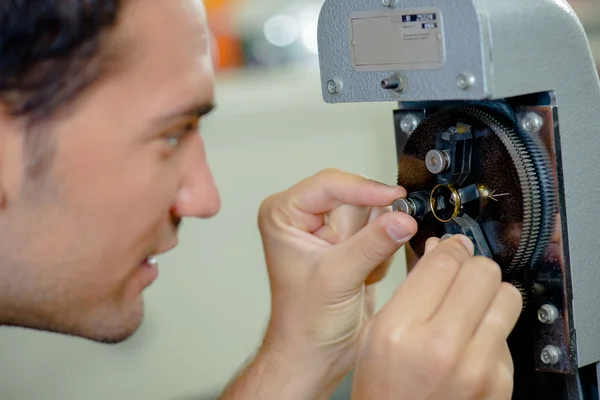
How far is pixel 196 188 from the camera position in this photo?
3.49 feet

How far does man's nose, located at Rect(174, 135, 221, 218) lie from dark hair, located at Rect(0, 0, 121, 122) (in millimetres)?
155

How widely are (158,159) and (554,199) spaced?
1.38 ft

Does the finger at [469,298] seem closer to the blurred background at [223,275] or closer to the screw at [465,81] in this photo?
the screw at [465,81]

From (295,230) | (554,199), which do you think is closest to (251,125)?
(295,230)

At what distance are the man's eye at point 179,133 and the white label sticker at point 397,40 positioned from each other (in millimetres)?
203

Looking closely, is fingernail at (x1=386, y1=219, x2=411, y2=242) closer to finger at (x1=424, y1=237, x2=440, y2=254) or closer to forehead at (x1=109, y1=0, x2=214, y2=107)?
finger at (x1=424, y1=237, x2=440, y2=254)

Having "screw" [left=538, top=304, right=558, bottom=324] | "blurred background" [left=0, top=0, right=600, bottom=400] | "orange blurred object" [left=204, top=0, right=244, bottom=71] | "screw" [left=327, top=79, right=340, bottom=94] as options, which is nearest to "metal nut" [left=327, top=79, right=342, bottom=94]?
"screw" [left=327, top=79, right=340, bottom=94]

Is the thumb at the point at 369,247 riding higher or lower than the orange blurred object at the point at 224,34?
lower

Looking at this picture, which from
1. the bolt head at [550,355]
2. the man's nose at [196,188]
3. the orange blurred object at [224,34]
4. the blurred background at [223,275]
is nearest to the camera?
the bolt head at [550,355]

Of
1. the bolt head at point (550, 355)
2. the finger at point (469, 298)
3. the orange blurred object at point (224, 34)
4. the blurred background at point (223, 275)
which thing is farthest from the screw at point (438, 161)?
the orange blurred object at point (224, 34)

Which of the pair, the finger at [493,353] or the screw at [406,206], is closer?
the finger at [493,353]

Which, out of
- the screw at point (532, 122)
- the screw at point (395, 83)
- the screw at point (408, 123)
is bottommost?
the screw at point (408, 123)

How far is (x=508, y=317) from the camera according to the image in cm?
90

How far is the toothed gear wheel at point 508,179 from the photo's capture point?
91 cm
